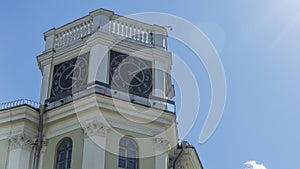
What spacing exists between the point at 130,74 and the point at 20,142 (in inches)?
182

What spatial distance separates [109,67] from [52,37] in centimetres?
305

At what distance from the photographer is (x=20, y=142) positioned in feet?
65.0

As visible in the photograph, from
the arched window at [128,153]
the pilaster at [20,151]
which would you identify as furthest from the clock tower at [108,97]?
the pilaster at [20,151]

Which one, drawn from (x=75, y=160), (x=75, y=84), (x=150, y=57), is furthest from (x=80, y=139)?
(x=150, y=57)

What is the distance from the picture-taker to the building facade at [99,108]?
19.6m

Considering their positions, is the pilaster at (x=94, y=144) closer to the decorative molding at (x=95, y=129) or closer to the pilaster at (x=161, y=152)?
the decorative molding at (x=95, y=129)

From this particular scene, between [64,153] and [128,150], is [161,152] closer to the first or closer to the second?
[128,150]

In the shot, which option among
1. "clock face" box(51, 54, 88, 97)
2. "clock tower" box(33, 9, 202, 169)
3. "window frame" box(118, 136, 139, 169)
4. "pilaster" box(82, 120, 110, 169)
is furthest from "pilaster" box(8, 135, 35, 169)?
"window frame" box(118, 136, 139, 169)

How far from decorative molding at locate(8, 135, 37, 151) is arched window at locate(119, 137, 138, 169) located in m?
3.04

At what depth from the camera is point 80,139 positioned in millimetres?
19562

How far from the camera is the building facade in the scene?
1956 cm

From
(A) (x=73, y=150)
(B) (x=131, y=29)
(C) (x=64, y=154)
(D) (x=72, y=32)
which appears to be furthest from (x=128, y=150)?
(D) (x=72, y=32)

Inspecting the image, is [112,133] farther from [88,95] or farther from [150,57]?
[150,57]

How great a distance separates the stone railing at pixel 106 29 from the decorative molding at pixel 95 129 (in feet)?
13.6
